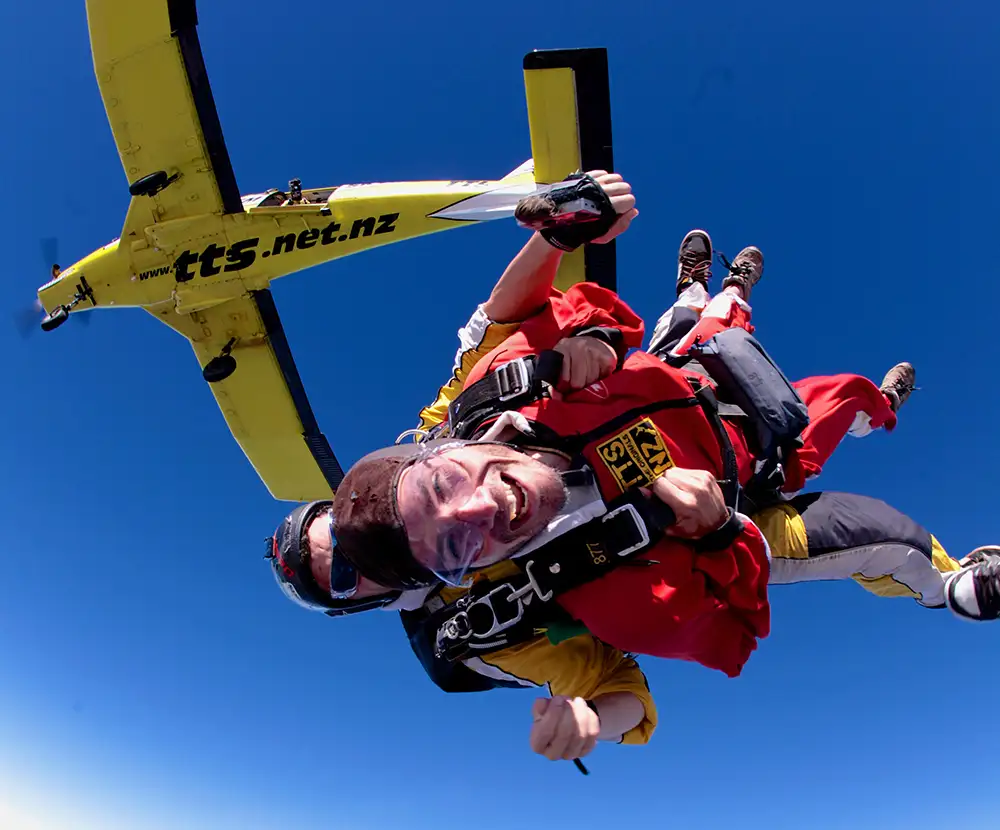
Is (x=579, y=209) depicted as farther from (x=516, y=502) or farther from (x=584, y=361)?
(x=516, y=502)

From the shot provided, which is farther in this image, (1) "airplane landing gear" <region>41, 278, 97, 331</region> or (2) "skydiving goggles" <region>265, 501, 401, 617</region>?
(1) "airplane landing gear" <region>41, 278, 97, 331</region>

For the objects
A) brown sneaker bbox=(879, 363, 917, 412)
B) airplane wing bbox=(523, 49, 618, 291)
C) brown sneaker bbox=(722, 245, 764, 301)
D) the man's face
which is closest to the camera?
the man's face

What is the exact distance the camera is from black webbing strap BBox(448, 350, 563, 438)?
1.61 meters

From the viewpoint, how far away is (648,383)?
5.91 feet

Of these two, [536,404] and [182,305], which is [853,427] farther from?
[182,305]

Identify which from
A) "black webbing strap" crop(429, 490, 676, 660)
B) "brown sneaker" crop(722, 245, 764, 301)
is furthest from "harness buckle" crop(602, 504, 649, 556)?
"brown sneaker" crop(722, 245, 764, 301)

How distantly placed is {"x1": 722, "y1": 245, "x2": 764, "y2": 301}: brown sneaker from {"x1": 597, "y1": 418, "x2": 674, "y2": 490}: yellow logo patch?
2.51m

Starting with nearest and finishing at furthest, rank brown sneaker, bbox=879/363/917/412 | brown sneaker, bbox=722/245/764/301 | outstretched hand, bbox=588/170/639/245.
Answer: outstretched hand, bbox=588/170/639/245 → brown sneaker, bbox=879/363/917/412 → brown sneaker, bbox=722/245/764/301

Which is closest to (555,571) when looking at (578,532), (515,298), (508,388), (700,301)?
(578,532)

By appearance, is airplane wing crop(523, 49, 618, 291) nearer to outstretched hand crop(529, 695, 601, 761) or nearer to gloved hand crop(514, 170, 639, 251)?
gloved hand crop(514, 170, 639, 251)

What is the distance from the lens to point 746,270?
12.5ft

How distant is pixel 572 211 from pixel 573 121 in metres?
3.94

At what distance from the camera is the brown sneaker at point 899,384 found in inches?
133

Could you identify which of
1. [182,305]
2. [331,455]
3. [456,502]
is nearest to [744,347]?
[456,502]
